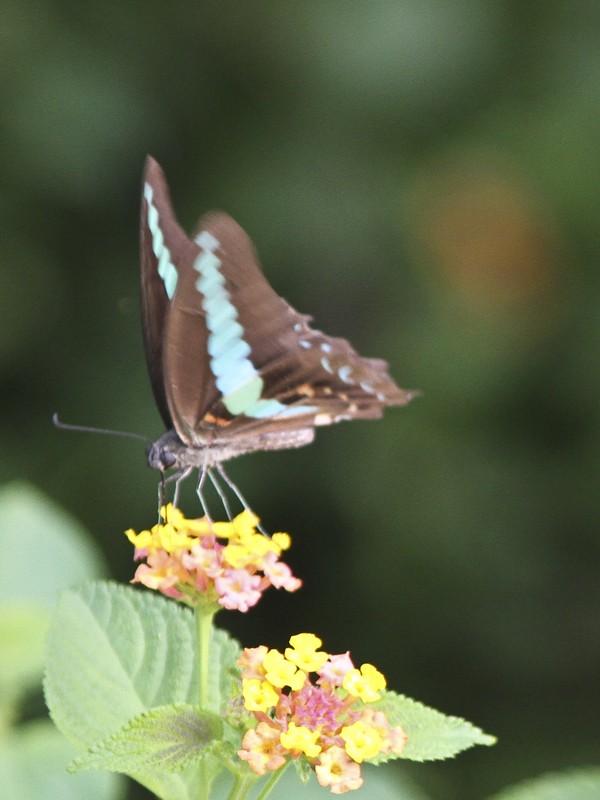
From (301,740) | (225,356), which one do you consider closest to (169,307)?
(225,356)

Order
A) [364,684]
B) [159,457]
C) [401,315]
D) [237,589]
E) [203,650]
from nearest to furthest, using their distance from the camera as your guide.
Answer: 1. [364,684]
2. [203,650]
3. [237,589]
4. [159,457]
5. [401,315]

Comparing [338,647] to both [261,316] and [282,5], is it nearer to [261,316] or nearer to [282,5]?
[261,316]

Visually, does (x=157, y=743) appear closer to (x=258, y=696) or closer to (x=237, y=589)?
(x=258, y=696)

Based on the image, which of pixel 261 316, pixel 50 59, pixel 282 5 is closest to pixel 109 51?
pixel 50 59

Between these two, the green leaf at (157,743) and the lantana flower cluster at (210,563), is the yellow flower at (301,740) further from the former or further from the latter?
the lantana flower cluster at (210,563)

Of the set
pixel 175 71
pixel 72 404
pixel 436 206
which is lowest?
pixel 72 404

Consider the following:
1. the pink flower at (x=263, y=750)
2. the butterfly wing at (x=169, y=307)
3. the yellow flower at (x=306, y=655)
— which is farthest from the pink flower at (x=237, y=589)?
the butterfly wing at (x=169, y=307)
